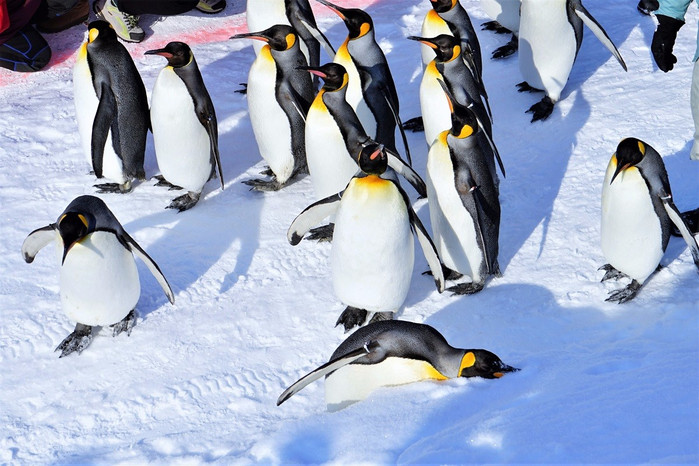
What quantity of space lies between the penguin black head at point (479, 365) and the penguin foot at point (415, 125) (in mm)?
2269

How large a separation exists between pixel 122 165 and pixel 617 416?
281 centimetres

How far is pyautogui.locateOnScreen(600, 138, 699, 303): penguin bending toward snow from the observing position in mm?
3699

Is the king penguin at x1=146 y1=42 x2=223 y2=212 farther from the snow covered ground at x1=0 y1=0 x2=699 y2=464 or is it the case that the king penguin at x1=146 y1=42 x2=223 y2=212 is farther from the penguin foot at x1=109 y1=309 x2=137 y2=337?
the penguin foot at x1=109 y1=309 x2=137 y2=337

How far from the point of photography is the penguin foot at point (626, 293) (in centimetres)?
387

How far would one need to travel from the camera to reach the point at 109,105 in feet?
14.7

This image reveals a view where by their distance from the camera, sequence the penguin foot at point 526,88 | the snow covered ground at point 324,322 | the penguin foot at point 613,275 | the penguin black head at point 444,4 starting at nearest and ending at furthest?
1. the snow covered ground at point 324,322
2. the penguin foot at point 613,275
3. the penguin black head at point 444,4
4. the penguin foot at point 526,88

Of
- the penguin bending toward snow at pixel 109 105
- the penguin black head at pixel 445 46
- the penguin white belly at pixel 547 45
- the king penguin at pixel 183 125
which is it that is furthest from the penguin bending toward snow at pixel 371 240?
the penguin white belly at pixel 547 45

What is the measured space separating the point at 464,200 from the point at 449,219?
126 millimetres

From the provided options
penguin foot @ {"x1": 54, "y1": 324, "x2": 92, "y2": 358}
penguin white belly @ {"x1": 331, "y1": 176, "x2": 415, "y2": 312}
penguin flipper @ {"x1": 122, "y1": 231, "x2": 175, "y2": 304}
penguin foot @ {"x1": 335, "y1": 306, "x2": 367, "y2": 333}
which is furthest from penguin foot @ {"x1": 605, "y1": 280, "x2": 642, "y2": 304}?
penguin foot @ {"x1": 54, "y1": 324, "x2": 92, "y2": 358}

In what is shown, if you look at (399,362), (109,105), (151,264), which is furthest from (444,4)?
(399,362)

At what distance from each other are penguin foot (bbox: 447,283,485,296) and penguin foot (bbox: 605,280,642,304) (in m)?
0.54

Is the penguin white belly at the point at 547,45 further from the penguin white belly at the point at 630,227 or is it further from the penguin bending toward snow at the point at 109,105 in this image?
the penguin bending toward snow at the point at 109,105

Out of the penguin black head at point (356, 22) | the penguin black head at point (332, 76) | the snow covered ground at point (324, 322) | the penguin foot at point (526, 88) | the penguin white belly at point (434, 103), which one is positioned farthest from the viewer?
the penguin foot at point (526, 88)

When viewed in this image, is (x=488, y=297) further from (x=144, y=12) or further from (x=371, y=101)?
(x=144, y=12)
